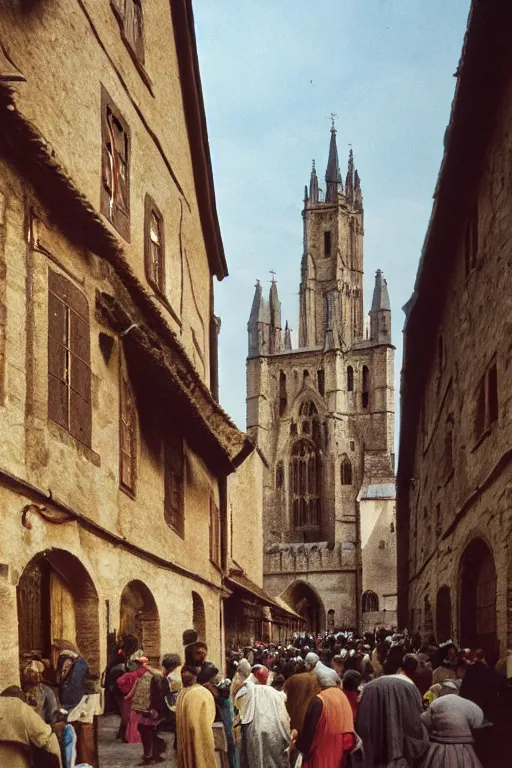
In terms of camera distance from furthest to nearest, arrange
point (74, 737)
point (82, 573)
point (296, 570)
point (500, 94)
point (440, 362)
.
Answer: point (296, 570)
point (440, 362)
point (500, 94)
point (82, 573)
point (74, 737)

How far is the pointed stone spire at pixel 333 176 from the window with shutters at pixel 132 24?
93.2 m

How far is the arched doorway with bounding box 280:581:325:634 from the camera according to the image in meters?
79.9

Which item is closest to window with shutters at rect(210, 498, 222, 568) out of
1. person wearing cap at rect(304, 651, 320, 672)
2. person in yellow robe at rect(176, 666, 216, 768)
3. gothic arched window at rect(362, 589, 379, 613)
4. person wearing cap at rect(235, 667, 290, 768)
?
person wearing cap at rect(304, 651, 320, 672)

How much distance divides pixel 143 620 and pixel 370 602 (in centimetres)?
6377

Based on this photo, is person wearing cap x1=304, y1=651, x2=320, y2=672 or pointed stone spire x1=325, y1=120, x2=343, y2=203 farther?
pointed stone spire x1=325, y1=120, x2=343, y2=203

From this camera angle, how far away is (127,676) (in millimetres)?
12422

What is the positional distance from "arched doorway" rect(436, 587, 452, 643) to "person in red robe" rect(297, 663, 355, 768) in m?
A: 11.0

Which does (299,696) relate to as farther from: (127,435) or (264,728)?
(127,435)

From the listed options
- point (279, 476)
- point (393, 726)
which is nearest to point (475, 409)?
point (393, 726)

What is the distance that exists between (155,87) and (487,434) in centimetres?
647

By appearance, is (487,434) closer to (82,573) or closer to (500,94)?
(500,94)

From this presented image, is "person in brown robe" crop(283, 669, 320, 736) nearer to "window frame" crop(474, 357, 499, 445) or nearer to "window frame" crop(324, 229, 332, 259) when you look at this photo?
"window frame" crop(474, 357, 499, 445)

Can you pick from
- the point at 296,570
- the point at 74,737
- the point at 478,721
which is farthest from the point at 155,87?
the point at 296,570

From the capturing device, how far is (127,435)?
13133 millimetres
